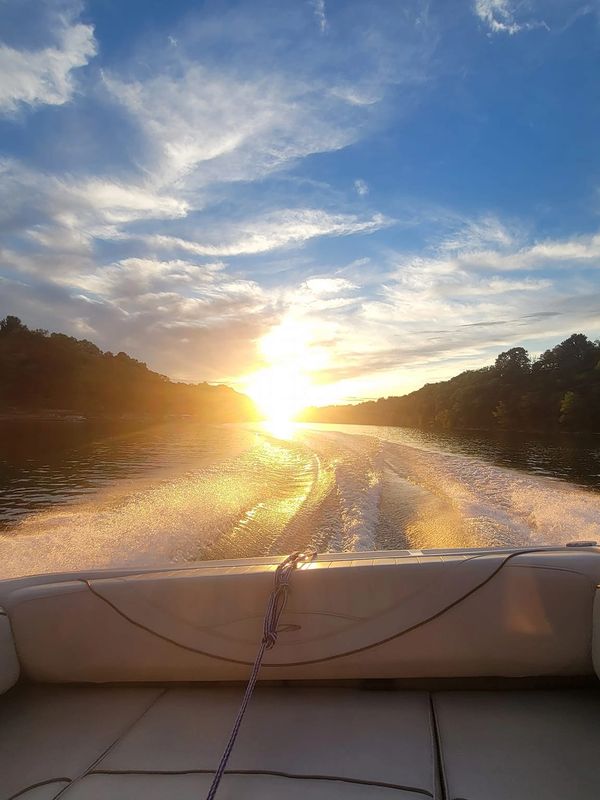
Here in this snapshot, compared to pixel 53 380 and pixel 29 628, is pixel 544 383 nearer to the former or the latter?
pixel 29 628

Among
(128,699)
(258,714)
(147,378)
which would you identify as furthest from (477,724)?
(147,378)

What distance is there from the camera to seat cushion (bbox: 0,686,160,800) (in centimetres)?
163

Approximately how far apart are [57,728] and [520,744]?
1.80m

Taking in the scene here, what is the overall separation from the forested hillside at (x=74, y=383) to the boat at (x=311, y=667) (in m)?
54.7

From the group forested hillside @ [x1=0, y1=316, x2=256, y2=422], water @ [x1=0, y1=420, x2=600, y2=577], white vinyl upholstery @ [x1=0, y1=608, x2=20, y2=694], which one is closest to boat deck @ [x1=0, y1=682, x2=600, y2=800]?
white vinyl upholstery @ [x1=0, y1=608, x2=20, y2=694]

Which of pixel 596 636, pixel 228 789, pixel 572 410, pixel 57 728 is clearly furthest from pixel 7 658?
pixel 572 410

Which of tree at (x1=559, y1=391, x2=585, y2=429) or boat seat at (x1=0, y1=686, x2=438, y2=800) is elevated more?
tree at (x1=559, y1=391, x2=585, y2=429)

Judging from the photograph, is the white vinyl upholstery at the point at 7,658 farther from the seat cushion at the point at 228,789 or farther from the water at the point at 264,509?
the water at the point at 264,509

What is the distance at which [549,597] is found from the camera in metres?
1.97

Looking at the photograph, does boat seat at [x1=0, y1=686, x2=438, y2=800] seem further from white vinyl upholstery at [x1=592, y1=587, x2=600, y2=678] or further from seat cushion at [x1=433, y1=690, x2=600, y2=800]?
white vinyl upholstery at [x1=592, y1=587, x2=600, y2=678]

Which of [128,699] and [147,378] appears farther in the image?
[147,378]

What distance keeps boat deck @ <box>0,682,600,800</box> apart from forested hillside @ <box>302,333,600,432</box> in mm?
43549

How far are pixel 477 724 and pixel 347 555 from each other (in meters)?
0.88

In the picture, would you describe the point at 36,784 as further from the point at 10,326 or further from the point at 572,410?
the point at 10,326
